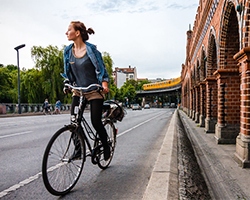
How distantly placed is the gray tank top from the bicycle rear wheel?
67 cm

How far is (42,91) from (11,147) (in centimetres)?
2771

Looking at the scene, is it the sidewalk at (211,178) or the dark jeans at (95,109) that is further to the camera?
the dark jeans at (95,109)

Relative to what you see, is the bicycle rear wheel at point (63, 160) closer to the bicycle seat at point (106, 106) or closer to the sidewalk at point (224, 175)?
the bicycle seat at point (106, 106)

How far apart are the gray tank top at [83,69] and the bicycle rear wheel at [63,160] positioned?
67 centimetres

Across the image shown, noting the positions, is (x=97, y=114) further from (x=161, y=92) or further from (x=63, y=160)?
(x=161, y=92)

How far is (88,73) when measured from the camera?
3.09 m

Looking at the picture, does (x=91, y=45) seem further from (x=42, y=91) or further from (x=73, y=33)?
(x=42, y=91)

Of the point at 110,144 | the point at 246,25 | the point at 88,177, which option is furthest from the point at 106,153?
the point at 246,25

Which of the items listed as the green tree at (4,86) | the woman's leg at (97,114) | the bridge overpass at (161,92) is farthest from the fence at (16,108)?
the bridge overpass at (161,92)

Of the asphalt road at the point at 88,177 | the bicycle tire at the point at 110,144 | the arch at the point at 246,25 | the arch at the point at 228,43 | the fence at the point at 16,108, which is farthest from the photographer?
the fence at the point at 16,108

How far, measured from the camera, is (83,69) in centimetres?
307

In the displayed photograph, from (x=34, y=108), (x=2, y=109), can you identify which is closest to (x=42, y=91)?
(x=34, y=108)

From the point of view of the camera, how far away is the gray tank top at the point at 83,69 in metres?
3.07

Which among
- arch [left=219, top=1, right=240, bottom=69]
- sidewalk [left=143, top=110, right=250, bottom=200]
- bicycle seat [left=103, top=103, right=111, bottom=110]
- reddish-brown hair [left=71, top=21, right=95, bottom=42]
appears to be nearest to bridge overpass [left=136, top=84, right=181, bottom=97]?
arch [left=219, top=1, right=240, bottom=69]
